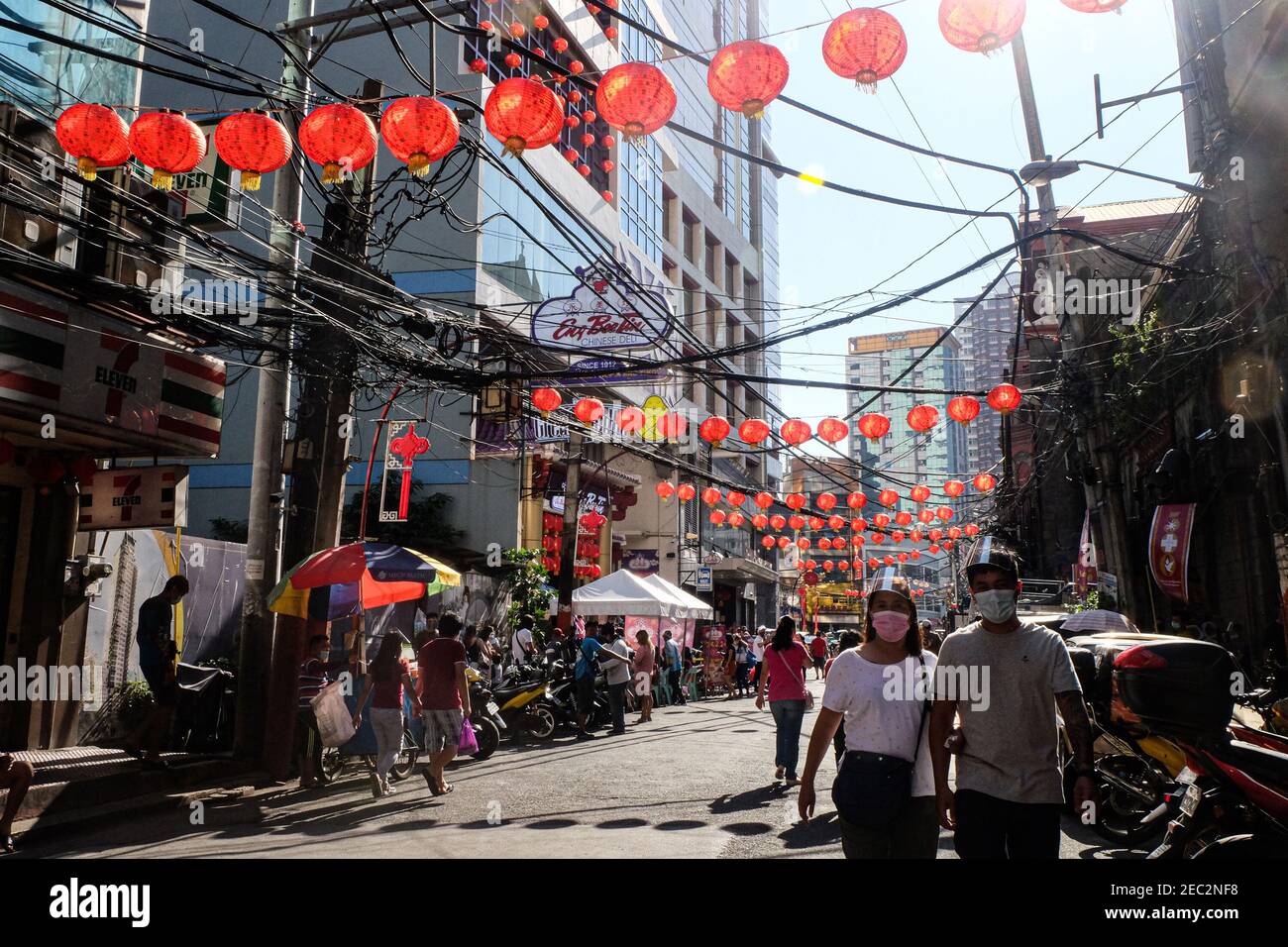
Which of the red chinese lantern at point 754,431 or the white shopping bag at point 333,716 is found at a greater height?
the red chinese lantern at point 754,431

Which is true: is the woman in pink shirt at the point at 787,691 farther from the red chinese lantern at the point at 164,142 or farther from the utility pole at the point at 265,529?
the red chinese lantern at the point at 164,142

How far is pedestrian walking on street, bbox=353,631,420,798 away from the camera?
31.3 feet

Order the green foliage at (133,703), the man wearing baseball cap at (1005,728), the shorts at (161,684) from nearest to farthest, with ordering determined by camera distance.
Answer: the man wearing baseball cap at (1005,728)
the shorts at (161,684)
the green foliage at (133,703)

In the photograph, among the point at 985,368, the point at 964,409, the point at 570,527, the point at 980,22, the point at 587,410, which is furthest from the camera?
the point at 985,368

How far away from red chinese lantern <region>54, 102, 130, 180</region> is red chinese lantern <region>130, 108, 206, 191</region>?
17cm

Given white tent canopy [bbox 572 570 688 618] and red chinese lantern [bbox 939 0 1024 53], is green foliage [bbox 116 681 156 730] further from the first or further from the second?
red chinese lantern [bbox 939 0 1024 53]

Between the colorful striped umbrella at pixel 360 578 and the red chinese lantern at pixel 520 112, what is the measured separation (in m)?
5.17

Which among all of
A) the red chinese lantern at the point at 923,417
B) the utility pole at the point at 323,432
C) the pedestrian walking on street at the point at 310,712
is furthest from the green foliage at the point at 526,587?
Answer: the utility pole at the point at 323,432

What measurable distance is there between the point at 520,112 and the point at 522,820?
19.8 ft

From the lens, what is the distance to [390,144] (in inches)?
293

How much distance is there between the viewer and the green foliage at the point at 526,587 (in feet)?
74.9

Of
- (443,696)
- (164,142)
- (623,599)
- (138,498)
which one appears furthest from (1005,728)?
(623,599)

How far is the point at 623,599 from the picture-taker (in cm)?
1967

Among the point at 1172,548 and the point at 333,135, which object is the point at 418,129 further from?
the point at 1172,548
